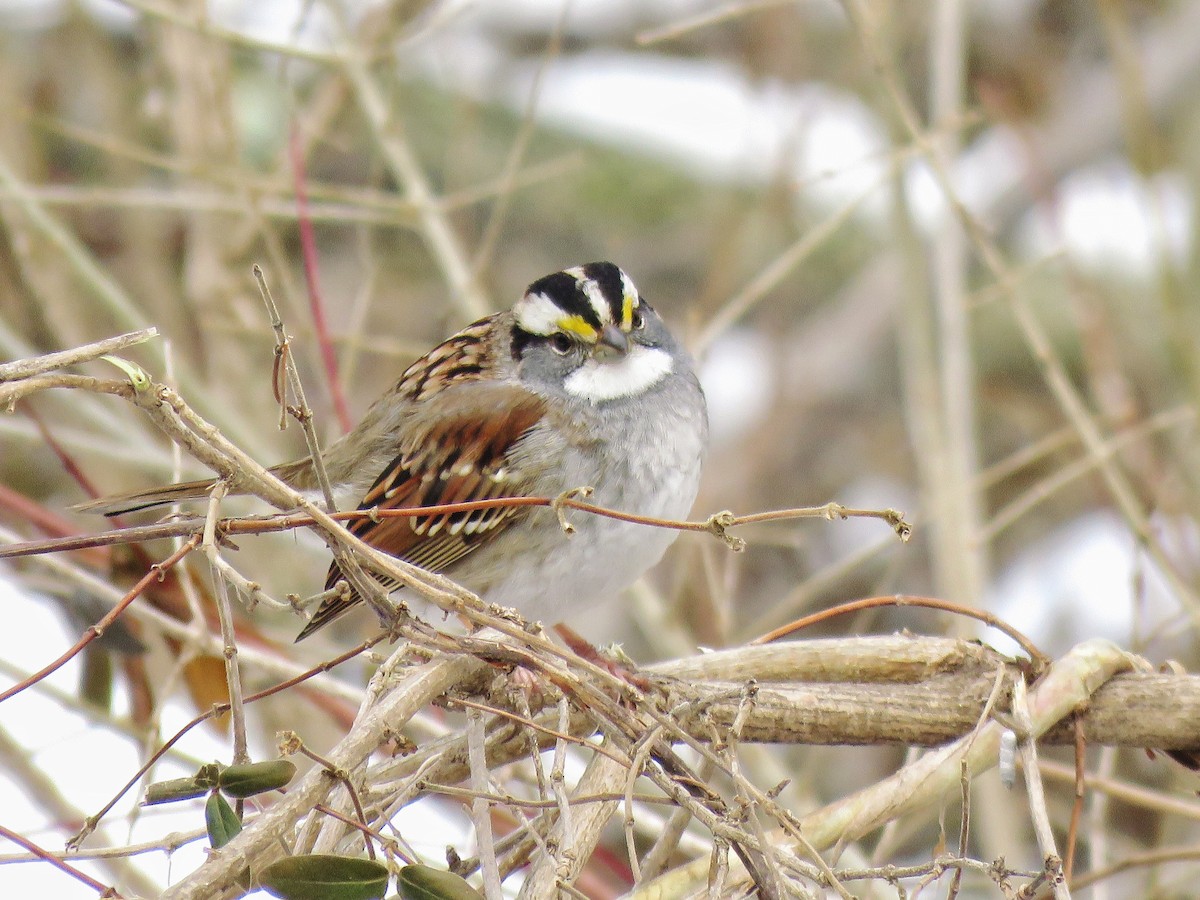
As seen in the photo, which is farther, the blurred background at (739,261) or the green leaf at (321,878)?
the blurred background at (739,261)

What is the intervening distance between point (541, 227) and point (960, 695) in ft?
15.7

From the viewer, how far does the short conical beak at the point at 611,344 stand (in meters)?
3.23

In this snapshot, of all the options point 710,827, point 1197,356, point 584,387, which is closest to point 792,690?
point 710,827

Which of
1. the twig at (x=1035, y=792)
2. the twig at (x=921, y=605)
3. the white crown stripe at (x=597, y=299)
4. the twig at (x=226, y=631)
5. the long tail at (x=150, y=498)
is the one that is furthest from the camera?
the white crown stripe at (x=597, y=299)

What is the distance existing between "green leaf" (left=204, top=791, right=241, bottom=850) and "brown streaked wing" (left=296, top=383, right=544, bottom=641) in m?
1.56

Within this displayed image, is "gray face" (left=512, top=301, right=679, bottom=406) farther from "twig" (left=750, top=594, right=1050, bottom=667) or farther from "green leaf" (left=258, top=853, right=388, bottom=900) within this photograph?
"green leaf" (left=258, top=853, right=388, bottom=900)

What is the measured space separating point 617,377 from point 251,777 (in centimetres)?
178

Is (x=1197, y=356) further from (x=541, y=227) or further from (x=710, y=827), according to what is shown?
(x=541, y=227)

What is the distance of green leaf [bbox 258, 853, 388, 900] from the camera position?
1569mm

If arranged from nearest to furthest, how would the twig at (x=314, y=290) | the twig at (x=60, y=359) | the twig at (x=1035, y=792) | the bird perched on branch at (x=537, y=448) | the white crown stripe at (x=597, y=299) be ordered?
the twig at (x=60, y=359) → the twig at (x=1035, y=792) → the bird perched on branch at (x=537, y=448) → the white crown stripe at (x=597, y=299) → the twig at (x=314, y=290)

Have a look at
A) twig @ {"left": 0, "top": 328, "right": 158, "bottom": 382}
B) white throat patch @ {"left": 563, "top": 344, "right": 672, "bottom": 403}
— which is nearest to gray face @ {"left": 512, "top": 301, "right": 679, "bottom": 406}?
white throat patch @ {"left": 563, "top": 344, "right": 672, "bottom": 403}

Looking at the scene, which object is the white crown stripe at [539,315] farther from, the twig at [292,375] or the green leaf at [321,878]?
the green leaf at [321,878]

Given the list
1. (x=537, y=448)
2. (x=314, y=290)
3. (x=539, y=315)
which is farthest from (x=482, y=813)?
(x=314, y=290)

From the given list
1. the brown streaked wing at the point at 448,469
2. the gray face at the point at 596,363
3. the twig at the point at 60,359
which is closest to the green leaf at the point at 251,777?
the twig at the point at 60,359
